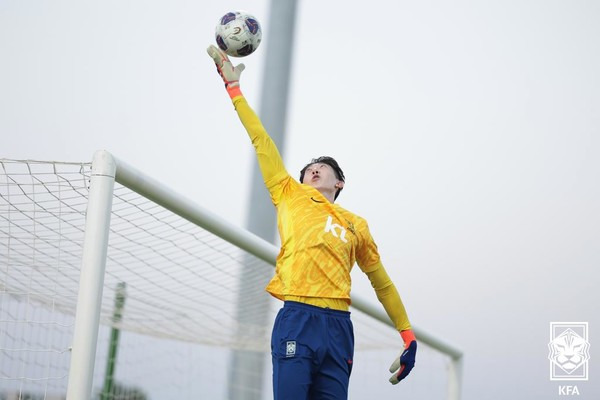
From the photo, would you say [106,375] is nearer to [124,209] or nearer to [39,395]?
[39,395]

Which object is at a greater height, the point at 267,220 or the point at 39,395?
the point at 267,220

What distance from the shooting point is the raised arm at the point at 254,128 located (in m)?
3.72

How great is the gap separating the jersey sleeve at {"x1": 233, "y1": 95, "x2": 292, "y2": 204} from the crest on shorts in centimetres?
74

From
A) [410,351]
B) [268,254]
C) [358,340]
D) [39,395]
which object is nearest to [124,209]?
[268,254]

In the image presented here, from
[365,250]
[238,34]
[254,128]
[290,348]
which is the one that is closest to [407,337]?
[365,250]

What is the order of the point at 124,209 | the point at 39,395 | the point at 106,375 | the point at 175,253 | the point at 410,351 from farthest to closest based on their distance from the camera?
the point at 106,375 → the point at 175,253 → the point at 39,395 → the point at 124,209 → the point at 410,351

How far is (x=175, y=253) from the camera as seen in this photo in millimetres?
5781

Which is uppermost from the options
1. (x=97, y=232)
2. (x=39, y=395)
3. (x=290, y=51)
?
(x=290, y=51)

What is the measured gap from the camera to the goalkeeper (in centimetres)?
337

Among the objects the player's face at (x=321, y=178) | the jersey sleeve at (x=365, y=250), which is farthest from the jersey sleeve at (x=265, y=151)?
the jersey sleeve at (x=365, y=250)

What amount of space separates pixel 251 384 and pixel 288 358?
14.0 feet

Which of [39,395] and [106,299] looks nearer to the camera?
[39,395]

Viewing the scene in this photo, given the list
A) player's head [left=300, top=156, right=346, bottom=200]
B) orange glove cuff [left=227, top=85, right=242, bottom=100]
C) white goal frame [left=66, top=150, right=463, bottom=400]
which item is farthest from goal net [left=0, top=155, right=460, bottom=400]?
player's head [left=300, top=156, right=346, bottom=200]

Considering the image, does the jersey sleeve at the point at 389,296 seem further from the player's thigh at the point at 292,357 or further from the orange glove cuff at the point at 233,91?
the orange glove cuff at the point at 233,91
